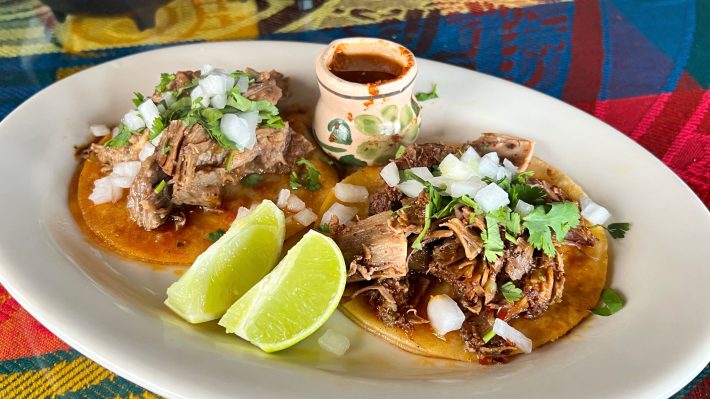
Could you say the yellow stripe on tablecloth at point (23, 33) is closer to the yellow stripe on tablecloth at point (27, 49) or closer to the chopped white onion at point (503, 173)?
the yellow stripe on tablecloth at point (27, 49)

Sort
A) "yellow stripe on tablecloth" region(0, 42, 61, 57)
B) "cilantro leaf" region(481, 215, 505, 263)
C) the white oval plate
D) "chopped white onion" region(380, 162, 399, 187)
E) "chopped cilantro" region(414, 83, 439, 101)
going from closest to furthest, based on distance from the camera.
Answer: the white oval plate → "cilantro leaf" region(481, 215, 505, 263) → "chopped white onion" region(380, 162, 399, 187) → "chopped cilantro" region(414, 83, 439, 101) → "yellow stripe on tablecloth" region(0, 42, 61, 57)

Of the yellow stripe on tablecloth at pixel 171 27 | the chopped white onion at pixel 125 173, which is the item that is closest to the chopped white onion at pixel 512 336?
the chopped white onion at pixel 125 173

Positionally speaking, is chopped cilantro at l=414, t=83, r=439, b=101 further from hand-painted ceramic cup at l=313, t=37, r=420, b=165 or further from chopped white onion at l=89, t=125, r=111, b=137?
chopped white onion at l=89, t=125, r=111, b=137

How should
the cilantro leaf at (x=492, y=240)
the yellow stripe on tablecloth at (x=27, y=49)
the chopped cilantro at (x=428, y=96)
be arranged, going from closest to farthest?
the cilantro leaf at (x=492, y=240) → the chopped cilantro at (x=428, y=96) → the yellow stripe on tablecloth at (x=27, y=49)

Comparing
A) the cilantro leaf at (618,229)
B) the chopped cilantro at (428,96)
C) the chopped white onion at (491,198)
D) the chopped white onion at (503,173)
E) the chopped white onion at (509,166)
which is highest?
the chopped white onion at (491,198)

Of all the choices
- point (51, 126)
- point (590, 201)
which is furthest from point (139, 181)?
point (590, 201)

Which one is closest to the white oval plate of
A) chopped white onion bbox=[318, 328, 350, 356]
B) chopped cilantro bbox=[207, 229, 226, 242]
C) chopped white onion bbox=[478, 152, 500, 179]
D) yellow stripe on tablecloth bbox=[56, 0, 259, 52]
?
chopped white onion bbox=[318, 328, 350, 356]
